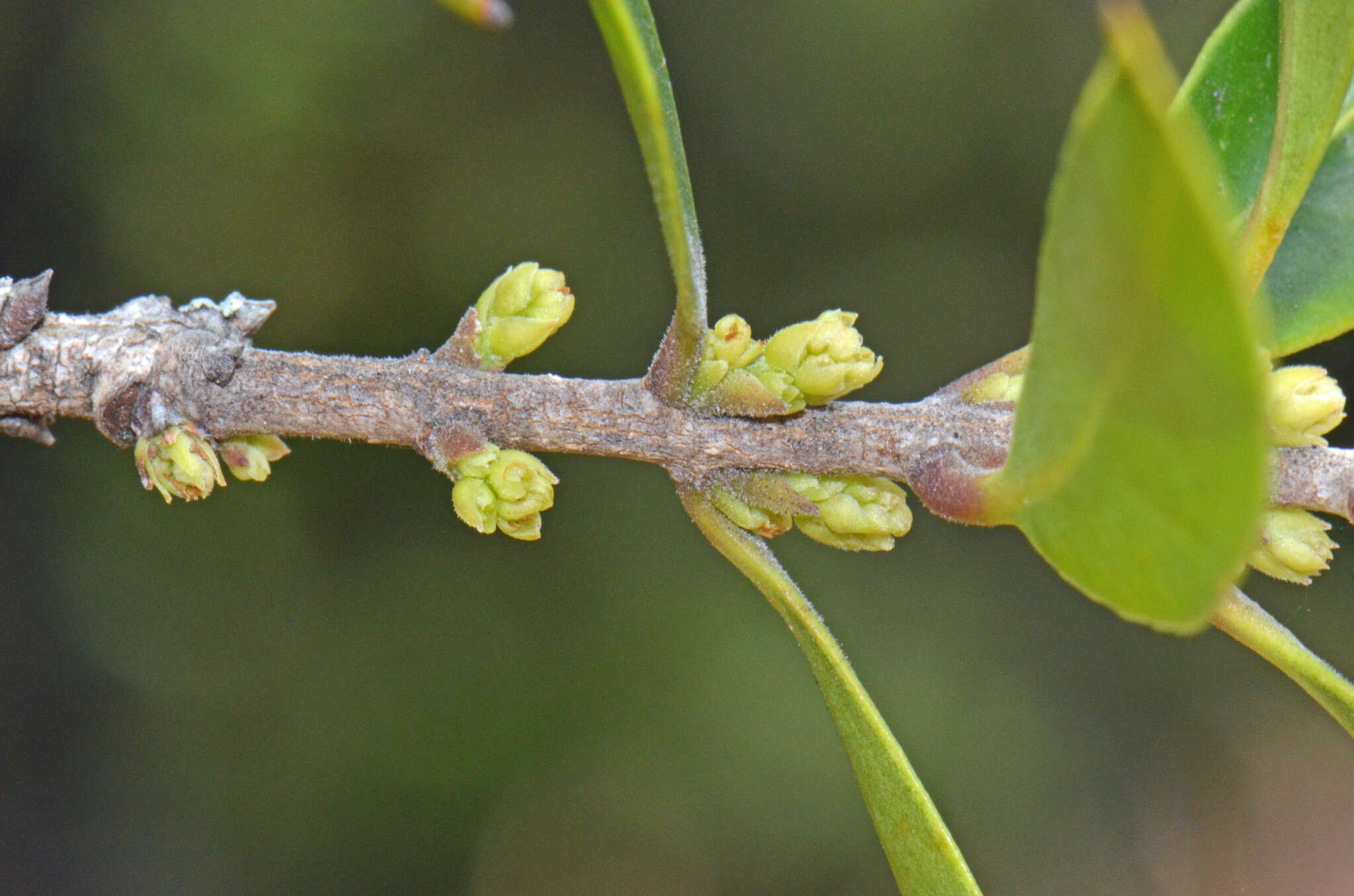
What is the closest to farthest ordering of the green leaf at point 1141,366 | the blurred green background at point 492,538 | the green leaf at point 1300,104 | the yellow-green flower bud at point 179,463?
1. the green leaf at point 1141,366
2. the green leaf at point 1300,104
3. the yellow-green flower bud at point 179,463
4. the blurred green background at point 492,538

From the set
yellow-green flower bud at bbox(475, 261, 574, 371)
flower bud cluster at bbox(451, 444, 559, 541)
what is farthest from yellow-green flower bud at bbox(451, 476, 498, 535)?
yellow-green flower bud at bbox(475, 261, 574, 371)

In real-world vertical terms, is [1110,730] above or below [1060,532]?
below

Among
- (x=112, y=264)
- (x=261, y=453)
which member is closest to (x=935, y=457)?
(x=261, y=453)

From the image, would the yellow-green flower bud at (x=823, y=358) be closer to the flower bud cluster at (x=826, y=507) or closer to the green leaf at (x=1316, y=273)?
the flower bud cluster at (x=826, y=507)

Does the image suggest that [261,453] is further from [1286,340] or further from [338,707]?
[338,707]

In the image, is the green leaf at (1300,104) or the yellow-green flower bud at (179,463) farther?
the yellow-green flower bud at (179,463)

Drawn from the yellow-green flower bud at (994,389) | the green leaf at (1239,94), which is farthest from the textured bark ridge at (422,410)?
the green leaf at (1239,94)

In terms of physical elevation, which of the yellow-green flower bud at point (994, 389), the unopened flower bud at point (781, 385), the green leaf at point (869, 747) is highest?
the unopened flower bud at point (781, 385)
